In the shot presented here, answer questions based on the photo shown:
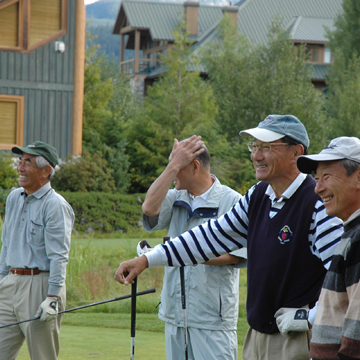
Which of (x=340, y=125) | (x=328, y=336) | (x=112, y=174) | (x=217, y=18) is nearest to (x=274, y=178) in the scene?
(x=328, y=336)

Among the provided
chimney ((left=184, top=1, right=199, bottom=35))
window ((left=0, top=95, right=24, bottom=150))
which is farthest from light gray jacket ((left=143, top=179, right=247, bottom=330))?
chimney ((left=184, top=1, right=199, bottom=35))

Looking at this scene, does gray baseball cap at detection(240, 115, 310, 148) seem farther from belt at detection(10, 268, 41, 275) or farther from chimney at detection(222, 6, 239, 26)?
chimney at detection(222, 6, 239, 26)

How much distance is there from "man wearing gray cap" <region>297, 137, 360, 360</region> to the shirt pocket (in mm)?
2770

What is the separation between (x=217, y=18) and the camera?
1711 inches

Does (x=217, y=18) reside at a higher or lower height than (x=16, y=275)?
higher

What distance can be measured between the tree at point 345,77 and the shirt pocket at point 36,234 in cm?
2566

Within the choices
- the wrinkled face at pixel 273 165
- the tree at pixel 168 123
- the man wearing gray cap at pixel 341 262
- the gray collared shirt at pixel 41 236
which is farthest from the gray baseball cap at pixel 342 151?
the tree at pixel 168 123

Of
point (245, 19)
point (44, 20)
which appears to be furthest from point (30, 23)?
point (245, 19)

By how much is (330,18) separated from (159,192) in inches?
1744

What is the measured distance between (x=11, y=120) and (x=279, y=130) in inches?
710

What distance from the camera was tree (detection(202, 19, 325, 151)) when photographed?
2712 cm

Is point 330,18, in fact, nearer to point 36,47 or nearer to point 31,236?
point 36,47

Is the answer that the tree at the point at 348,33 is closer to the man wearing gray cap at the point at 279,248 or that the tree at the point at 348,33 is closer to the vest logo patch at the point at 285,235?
the man wearing gray cap at the point at 279,248

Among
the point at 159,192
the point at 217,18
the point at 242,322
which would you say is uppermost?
the point at 217,18
